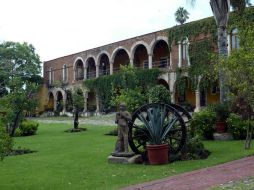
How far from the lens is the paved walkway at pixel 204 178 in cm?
715

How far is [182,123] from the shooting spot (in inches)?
411

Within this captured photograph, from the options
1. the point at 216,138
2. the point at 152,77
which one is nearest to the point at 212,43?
the point at 152,77

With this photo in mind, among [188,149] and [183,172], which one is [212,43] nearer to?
[188,149]

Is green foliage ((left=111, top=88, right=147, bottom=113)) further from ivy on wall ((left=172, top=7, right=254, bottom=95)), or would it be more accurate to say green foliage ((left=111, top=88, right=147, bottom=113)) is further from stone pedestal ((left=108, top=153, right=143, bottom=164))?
ivy on wall ((left=172, top=7, right=254, bottom=95))

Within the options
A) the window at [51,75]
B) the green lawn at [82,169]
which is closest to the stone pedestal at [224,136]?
the green lawn at [82,169]

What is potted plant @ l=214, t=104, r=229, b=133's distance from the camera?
593 inches

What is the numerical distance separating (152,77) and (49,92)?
21.4 metres

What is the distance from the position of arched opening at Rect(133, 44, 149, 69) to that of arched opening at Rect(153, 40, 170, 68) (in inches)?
60.8

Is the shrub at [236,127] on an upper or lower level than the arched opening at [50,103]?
lower

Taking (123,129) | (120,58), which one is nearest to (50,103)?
(120,58)

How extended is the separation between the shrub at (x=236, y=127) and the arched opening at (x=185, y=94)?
Result: 15786 millimetres

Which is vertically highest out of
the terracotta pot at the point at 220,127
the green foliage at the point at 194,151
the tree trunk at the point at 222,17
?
the tree trunk at the point at 222,17

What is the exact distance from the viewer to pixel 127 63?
4053cm

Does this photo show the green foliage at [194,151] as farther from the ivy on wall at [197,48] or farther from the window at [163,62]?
the window at [163,62]
